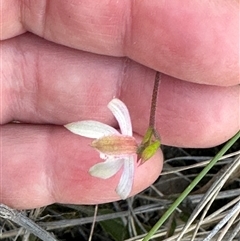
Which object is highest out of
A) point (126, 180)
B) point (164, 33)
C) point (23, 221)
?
point (164, 33)

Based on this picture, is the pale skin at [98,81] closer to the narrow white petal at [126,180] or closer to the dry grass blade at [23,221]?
the dry grass blade at [23,221]

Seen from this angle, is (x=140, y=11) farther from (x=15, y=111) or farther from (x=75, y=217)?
(x=75, y=217)

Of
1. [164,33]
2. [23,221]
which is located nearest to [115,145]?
[164,33]

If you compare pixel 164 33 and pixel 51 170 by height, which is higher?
pixel 164 33

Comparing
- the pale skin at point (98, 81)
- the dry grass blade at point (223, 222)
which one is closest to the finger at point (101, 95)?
the pale skin at point (98, 81)

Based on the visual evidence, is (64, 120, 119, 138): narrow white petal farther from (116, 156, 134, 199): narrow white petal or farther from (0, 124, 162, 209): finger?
(0, 124, 162, 209): finger

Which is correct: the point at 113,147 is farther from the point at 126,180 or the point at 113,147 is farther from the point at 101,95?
the point at 101,95
